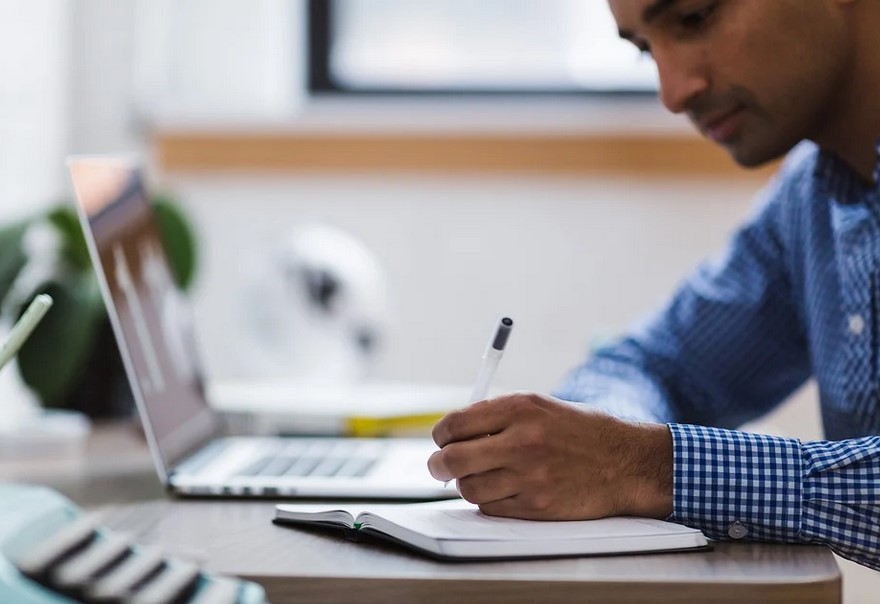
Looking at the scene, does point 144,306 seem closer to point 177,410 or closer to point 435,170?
point 177,410

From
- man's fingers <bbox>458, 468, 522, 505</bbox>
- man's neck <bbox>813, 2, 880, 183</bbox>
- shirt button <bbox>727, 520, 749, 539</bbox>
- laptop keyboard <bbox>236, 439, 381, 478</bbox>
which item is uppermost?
man's neck <bbox>813, 2, 880, 183</bbox>

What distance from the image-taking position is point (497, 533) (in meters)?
0.73

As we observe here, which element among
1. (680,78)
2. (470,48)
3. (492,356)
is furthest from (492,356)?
(470,48)

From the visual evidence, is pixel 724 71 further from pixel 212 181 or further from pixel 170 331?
pixel 212 181

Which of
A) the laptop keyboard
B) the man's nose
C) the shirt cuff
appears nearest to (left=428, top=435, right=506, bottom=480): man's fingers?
the shirt cuff

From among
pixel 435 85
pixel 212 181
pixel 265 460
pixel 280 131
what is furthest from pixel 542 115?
pixel 265 460

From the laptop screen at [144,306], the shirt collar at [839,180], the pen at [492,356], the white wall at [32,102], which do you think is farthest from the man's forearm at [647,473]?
the white wall at [32,102]

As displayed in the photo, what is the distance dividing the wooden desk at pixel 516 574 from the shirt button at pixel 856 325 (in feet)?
1.44

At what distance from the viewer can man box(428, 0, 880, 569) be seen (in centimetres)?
81

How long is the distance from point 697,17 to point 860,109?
0.77 feet

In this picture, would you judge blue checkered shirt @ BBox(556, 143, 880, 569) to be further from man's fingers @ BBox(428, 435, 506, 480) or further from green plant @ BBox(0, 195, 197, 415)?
green plant @ BBox(0, 195, 197, 415)

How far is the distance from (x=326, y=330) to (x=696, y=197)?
94 cm

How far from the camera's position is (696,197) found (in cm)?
241

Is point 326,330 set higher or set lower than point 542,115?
lower
